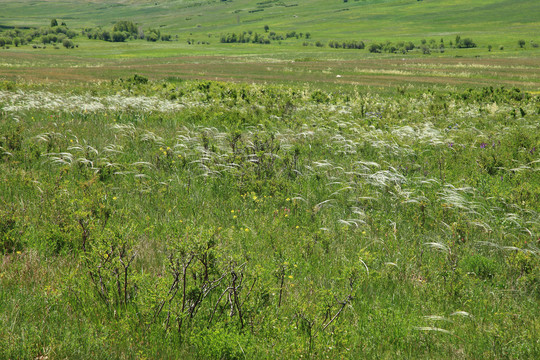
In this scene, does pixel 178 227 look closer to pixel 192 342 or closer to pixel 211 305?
pixel 211 305

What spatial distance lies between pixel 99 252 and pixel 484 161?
7376mm

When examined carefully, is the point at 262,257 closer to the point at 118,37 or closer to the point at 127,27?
the point at 118,37

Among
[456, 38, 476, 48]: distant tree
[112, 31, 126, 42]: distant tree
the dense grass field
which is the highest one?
[112, 31, 126, 42]: distant tree

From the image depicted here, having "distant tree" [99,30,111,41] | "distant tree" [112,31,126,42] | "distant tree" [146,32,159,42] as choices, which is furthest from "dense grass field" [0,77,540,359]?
"distant tree" [146,32,159,42]

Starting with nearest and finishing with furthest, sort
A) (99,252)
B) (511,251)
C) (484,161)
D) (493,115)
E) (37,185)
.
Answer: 1. (99,252)
2. (511,251)
3. (37,185)
4. (484,161)
5. (493,115)

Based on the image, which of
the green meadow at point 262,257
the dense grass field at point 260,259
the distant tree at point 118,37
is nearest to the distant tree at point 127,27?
the distant tree at point 118,37

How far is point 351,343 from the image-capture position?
2.86m

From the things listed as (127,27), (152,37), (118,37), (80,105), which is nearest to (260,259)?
(80,105)

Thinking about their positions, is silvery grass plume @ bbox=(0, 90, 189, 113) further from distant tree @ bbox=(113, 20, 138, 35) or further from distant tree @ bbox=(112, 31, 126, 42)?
distant tree @ bbox=(113, 20, 138, 35)

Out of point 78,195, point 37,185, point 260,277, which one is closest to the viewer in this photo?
point 260,277

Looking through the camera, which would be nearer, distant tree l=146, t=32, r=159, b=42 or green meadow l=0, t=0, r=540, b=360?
green meadow l=0, t=0, r=540, b=360

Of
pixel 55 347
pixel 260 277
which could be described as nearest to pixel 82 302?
pixel 55 347

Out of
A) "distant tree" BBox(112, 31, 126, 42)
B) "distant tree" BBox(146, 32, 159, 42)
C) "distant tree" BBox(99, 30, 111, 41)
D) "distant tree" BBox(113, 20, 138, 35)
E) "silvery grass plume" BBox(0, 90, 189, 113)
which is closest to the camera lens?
"silvery grass plume" BBox(0, 90, 189, 113)

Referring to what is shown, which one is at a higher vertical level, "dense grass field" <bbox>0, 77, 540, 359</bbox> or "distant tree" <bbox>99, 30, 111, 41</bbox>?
"distant tree" <bbox>99, 30, 111, 41</bbox>
